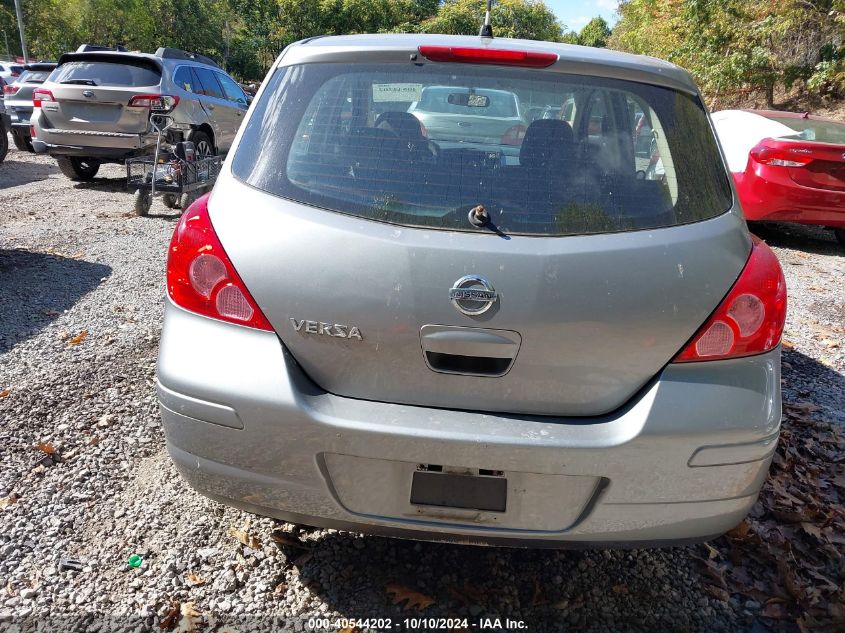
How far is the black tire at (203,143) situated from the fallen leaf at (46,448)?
7.13 m

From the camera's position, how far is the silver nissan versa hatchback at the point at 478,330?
184 centimetres

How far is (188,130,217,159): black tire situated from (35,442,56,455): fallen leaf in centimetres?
713

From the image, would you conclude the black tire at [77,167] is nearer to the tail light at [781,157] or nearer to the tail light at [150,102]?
the tail light at [150,102]

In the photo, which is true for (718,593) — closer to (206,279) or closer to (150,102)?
(206,279)

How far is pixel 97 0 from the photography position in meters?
40.0

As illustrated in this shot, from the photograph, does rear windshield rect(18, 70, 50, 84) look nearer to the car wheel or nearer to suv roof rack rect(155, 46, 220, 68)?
suv roof rack rect(155, 46, 220, 68)

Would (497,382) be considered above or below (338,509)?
above

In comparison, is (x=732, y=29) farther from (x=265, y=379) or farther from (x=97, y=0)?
(x=97, y=0)

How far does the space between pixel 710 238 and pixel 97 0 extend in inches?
1842

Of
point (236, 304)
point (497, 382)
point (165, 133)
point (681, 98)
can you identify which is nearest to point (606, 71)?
point (681, 98)

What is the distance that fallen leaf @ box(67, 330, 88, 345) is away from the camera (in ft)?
13.9

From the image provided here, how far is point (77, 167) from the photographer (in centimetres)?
1046

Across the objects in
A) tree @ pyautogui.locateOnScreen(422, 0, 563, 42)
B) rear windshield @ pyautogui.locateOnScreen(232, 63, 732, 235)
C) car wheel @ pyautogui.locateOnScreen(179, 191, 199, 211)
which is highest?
rear windshield @ pyautogui.locateOnScreen(232, 63, 732, 235)

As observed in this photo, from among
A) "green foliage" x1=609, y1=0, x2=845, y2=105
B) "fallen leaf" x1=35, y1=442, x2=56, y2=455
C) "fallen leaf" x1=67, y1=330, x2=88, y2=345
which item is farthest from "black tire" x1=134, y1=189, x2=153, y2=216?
"green foliage" x1=609, y1=0, x2=845, y2=105
